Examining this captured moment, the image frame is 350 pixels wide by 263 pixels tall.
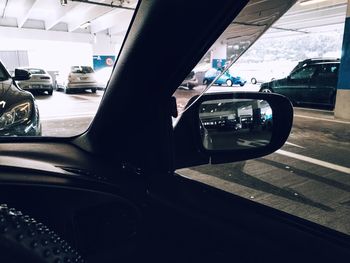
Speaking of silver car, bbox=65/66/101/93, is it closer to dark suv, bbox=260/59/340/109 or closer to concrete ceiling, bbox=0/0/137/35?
concrete ceiling, bbox=0/0/137/35

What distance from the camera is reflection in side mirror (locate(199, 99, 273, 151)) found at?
3.41ft

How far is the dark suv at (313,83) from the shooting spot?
30.1ft

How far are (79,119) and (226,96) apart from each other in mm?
7292

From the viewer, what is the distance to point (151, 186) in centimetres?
90

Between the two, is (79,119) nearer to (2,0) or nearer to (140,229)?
(140,229)

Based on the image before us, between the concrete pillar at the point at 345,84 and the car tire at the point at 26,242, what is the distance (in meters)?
8.75

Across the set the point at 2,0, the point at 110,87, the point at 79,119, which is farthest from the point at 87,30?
the point at 110,87

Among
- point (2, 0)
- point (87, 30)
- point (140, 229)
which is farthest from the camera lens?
point (87, 30)

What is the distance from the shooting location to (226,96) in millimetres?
1020

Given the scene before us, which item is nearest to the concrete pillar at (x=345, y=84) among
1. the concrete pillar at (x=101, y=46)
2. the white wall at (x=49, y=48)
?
the white wall at (x=49, y=48)

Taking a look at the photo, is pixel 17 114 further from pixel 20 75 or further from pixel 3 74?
pixel 20 75

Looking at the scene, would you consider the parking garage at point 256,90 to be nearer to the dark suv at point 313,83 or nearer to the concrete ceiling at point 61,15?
the concrete ceiling at point 61,15

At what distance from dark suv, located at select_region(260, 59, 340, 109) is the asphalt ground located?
11.2 ft

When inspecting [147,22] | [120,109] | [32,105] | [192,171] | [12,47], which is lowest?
[192,171]
